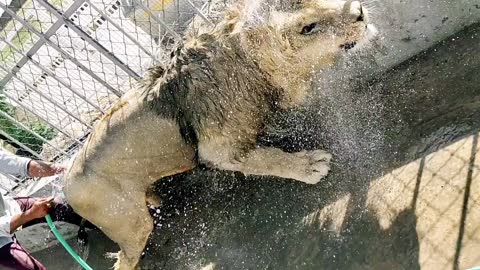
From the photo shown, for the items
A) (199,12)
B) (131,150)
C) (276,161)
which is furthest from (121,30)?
(276,161)

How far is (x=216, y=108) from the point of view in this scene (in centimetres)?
488

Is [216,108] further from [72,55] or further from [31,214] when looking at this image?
[31,214]

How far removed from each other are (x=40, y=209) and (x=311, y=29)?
285cm

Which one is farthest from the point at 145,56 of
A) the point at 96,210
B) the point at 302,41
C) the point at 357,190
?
the point at 357,190

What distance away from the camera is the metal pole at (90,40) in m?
4.98

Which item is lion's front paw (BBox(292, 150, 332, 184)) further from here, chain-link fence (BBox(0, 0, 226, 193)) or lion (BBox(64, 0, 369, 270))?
chain-link fence (BBox(0, 0, 226, 193))

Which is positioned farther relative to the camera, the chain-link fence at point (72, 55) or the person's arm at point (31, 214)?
the person's arm at point (31, 214)

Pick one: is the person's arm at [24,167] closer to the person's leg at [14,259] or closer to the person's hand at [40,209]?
the person's hand at [40,209]

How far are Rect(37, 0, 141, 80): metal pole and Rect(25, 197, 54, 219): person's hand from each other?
1.35m

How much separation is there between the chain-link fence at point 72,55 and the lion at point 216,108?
399mm

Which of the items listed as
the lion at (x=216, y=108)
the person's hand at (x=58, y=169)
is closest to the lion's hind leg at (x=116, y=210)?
the lion at (x=216, y=108)

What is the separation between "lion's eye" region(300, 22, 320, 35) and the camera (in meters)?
4.27

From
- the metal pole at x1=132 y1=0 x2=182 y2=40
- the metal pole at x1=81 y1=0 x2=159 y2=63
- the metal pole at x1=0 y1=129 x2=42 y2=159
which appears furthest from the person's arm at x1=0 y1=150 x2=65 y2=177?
the metal pole at x1=132 y1=0 x2=182 y2=40

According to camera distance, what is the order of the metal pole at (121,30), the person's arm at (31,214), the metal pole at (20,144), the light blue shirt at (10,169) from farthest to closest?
1. the metal pole at (20,144)
2. the light blue shirt at (10,169)
3. the person's arm at (31,214)
4. the metal pole at (121,30)
